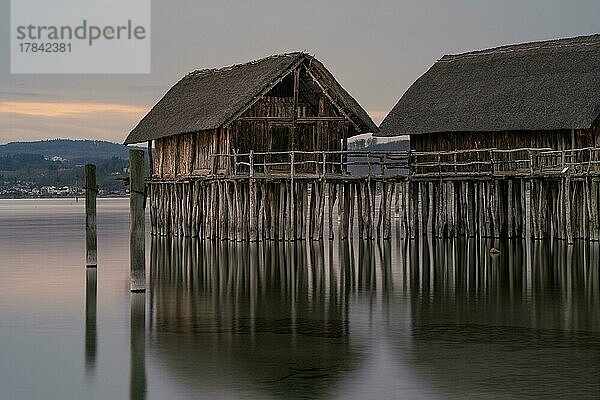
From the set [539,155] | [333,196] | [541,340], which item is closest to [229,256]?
[333,196]

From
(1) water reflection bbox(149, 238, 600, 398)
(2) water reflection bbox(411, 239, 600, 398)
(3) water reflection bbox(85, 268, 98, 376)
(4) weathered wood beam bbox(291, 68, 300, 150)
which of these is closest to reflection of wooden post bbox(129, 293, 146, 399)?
(1) water reflection bbox(149, 238, 600, 398)

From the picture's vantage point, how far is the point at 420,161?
45.1m

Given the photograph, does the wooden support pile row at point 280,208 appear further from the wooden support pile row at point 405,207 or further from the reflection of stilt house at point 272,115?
the reflection of stilt house at point 272,115

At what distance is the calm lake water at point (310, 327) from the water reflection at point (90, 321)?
5cm

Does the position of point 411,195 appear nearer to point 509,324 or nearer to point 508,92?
point 508,92

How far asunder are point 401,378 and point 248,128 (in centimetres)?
2589

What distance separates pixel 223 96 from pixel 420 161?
7.11 metres

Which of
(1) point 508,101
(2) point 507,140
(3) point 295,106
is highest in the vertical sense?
(1) point 508,101

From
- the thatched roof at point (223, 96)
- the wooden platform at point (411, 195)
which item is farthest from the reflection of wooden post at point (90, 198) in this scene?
the thatched roof at point (223, 96)

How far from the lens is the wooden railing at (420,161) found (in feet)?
128

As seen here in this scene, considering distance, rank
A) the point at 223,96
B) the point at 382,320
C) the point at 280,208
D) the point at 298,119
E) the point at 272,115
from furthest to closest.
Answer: the point at 223,96
the point at 298,119
the point at 272,115
the point at 280,208
the point at 382,320

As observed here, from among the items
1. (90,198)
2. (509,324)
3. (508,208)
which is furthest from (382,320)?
(508,208)

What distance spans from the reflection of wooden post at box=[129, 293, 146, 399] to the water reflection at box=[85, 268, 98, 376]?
59 cm

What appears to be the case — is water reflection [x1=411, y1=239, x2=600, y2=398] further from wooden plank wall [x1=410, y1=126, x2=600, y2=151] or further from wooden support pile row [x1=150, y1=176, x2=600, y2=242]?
wooden plank wall [x1=410, y1=126, x2=600, y2=151]
